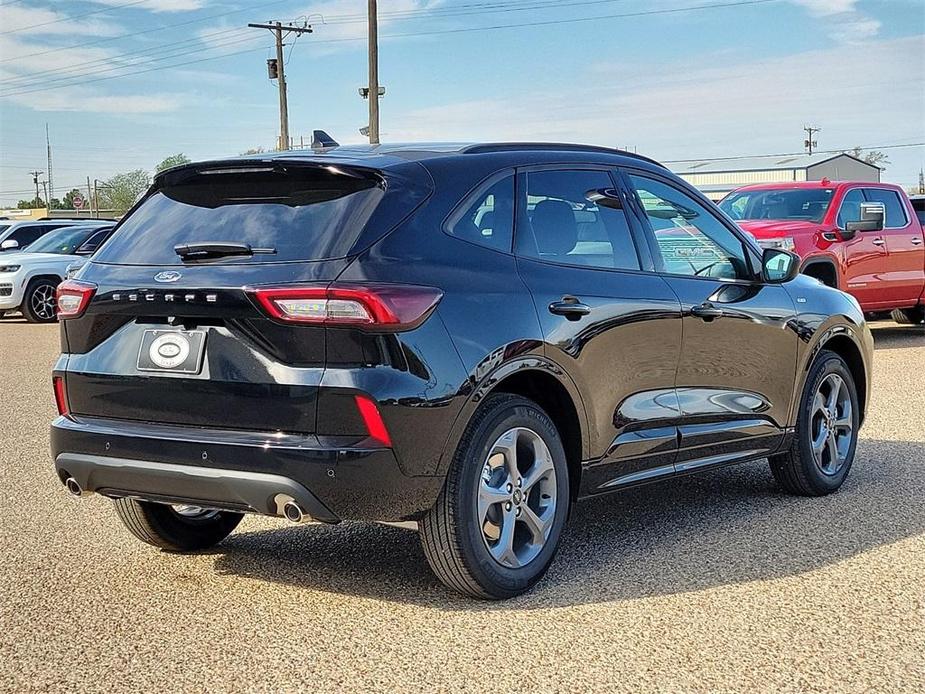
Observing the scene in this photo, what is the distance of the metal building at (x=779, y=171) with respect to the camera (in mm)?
75925

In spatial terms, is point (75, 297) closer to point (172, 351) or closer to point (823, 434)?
point (172, 351)

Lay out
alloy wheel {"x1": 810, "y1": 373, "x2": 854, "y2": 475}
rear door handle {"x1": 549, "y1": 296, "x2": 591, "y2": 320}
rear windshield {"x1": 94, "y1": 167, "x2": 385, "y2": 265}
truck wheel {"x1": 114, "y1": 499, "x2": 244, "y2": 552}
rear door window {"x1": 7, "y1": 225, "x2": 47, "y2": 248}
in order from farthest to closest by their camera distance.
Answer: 1. rear door window {"x1": 7, "y1": 225, "x2": 47, "y2": 248}
2. alloy wheel {"x1": 810, "y1": 373, "x2": 854, "y2": 475}
3. truck wheel {"x1": 114, "y1": 499, "x2": 244, "y2": 552}
4. rear door handle {"x1": 549, "y1": 296, "x2": 591, "y2": 320}
5. rear windshield {"x1": 94, "y1": 167, "x2": 385, "y2": 265}

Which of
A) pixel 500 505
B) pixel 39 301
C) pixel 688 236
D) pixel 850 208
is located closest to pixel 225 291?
pixel 500 505

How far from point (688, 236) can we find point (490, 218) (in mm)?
1517

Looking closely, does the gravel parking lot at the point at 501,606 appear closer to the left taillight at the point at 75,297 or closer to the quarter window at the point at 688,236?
the left taillight at the point at 75,297

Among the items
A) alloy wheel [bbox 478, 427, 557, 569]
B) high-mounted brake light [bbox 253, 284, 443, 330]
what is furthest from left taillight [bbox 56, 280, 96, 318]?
alloy wheel [bbox 478, 427, 557, 569]

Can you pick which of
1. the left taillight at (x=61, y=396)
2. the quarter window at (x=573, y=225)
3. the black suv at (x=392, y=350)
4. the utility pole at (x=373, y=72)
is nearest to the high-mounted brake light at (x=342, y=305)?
the black suv at (x=392, y=350)

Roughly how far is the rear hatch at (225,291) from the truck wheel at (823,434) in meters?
2.94

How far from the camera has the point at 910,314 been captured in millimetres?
17219

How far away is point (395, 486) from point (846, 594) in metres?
1.90

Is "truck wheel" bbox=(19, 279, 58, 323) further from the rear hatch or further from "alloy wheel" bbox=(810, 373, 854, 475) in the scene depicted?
the rear hatch

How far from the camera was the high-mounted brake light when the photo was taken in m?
4.38

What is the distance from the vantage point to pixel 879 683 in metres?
4.07

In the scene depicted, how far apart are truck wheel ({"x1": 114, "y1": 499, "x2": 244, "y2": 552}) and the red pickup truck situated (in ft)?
31.2
